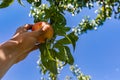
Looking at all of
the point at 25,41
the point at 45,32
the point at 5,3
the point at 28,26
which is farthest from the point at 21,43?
the point at 5,3

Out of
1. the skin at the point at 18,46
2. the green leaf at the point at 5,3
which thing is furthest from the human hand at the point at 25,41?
the green leaf at the point at 5,3

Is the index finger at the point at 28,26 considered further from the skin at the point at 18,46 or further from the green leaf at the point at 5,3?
the green leaf at the point at 5,3

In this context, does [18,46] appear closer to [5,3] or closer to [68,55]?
[68,55]

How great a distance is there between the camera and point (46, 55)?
6.35 ft

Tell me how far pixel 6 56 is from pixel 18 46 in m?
0.13

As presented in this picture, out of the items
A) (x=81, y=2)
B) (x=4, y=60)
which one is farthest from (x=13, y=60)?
(x=81, y=2)

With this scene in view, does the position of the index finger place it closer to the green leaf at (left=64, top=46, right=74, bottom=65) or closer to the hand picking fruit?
the hand picking fruit

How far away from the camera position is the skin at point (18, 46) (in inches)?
66.0

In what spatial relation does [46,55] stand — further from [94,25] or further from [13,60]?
[94,25]

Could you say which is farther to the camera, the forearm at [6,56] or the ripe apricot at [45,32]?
the ripe apricot at [45,32]

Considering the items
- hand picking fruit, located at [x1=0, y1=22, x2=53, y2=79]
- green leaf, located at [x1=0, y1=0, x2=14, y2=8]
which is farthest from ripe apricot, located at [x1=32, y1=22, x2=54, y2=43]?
green leaf, located at [x1=0, y1=0, x2=14, y2=8]

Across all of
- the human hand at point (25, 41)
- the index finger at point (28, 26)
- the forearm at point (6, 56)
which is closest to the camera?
the forearm at point (6, 56)

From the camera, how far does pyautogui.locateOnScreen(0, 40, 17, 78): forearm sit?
5.41ft

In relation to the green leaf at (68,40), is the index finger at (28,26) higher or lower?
higher
